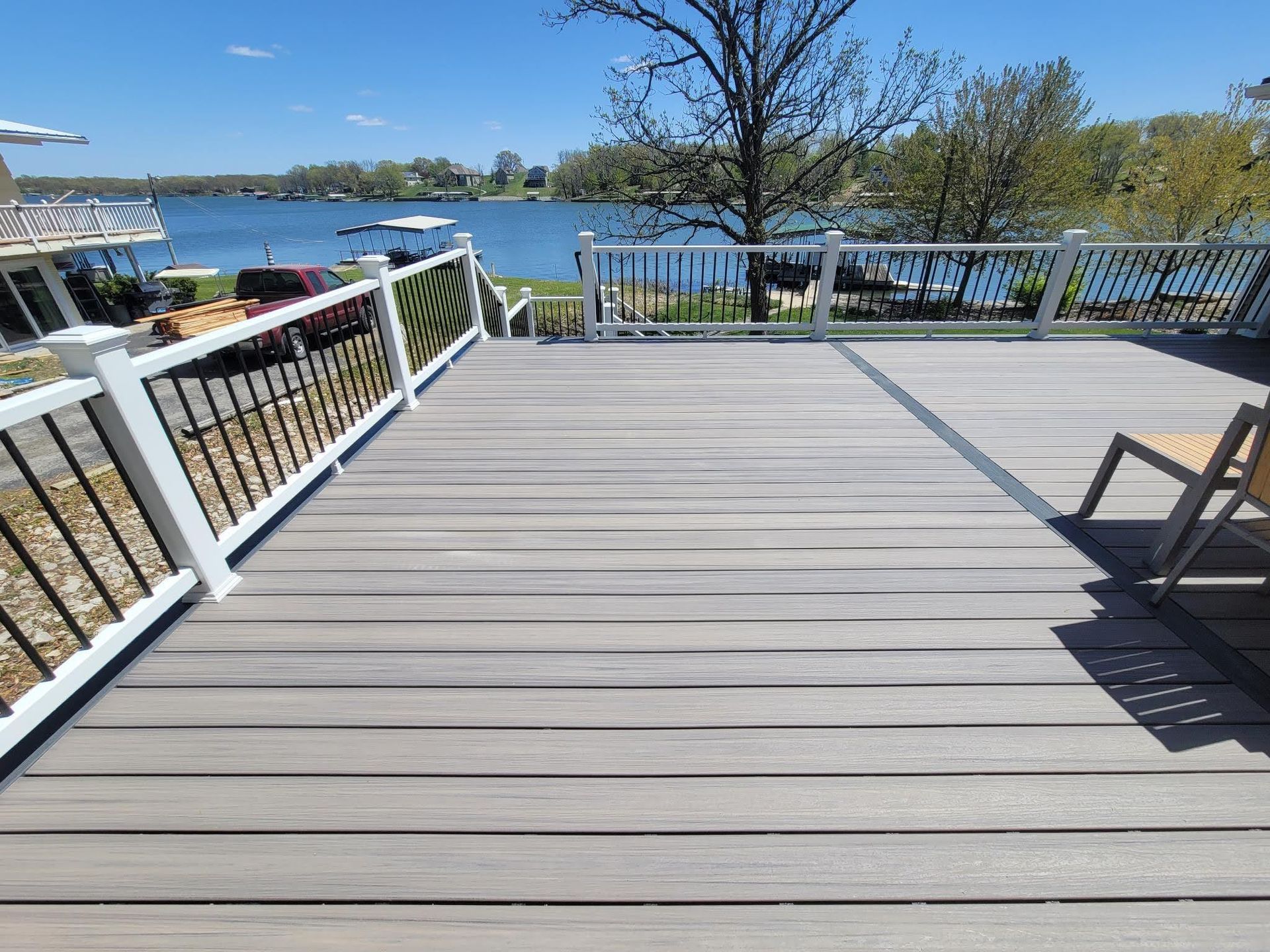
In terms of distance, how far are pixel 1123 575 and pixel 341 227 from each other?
159ft

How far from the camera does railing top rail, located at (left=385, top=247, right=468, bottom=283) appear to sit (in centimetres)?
320

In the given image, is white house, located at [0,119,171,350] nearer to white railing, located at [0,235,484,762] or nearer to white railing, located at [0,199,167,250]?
white railing, located at [0,199,167,250]

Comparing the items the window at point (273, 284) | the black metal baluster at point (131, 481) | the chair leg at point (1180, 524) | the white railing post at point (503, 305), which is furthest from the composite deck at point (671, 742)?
the window at point (273, 284)

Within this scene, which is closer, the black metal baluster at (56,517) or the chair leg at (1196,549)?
the black metal baluster at (56,517)

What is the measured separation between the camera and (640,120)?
9719 mm

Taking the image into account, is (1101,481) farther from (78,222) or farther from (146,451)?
(78,222)

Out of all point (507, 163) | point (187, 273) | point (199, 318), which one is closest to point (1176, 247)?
point (199, 318)

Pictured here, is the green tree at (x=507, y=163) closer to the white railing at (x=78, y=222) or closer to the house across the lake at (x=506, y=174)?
the house across the lake at (x=506, y=174)

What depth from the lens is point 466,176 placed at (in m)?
73.4

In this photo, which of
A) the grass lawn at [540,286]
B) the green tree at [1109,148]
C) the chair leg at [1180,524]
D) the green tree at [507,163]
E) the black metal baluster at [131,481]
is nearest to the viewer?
the black metal baluster at [131,481]

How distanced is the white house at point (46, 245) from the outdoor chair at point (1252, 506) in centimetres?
1726

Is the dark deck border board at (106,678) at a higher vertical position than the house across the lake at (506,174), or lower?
lower

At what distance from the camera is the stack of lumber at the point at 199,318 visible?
8.91m

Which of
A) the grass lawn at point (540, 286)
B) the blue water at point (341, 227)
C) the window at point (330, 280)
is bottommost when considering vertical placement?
the grass lawn at point (540, 286)
